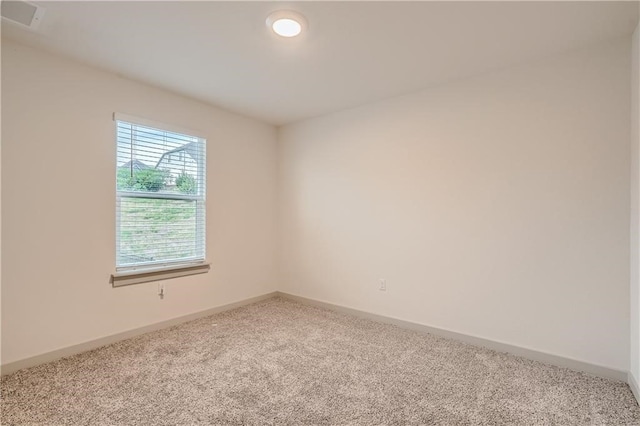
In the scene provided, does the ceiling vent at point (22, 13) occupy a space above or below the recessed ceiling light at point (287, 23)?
above

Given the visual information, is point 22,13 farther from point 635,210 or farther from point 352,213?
point 635,210

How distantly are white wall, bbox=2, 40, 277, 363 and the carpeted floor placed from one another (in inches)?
12.6

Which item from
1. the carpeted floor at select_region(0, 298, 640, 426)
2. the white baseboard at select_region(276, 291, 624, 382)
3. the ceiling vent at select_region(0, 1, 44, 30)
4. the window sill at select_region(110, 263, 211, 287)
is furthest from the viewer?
the window sill at select_region(110, 263, 211, 287)

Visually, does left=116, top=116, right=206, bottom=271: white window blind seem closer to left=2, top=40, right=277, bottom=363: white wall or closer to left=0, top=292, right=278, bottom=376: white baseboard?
left=2, top=40, right=277, bottom=363: white wall

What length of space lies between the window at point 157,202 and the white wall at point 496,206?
1.46 meters

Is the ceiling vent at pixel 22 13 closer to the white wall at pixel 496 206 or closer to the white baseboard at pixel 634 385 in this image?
the white wall at pixel 496 206

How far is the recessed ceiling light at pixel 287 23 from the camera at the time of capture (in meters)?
1.96

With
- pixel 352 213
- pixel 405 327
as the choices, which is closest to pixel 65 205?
pixel 352 213

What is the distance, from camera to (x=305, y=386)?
2080 millimetres

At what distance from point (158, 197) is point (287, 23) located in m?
2.07

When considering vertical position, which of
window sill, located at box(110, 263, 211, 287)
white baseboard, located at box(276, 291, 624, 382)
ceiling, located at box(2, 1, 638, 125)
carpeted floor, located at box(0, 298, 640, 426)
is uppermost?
ceiling, located at box(2, 1, 638, 125)

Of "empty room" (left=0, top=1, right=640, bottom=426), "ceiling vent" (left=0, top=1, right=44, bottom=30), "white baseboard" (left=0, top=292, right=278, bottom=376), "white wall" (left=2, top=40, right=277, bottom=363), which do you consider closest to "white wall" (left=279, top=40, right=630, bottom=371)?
"empty room" (left=0, top=1, right=640, bottom=426)

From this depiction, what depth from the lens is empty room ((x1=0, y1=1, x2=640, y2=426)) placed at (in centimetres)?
195

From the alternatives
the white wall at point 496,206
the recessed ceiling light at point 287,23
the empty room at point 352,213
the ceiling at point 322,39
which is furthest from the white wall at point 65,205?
the white wall at point 496,206
